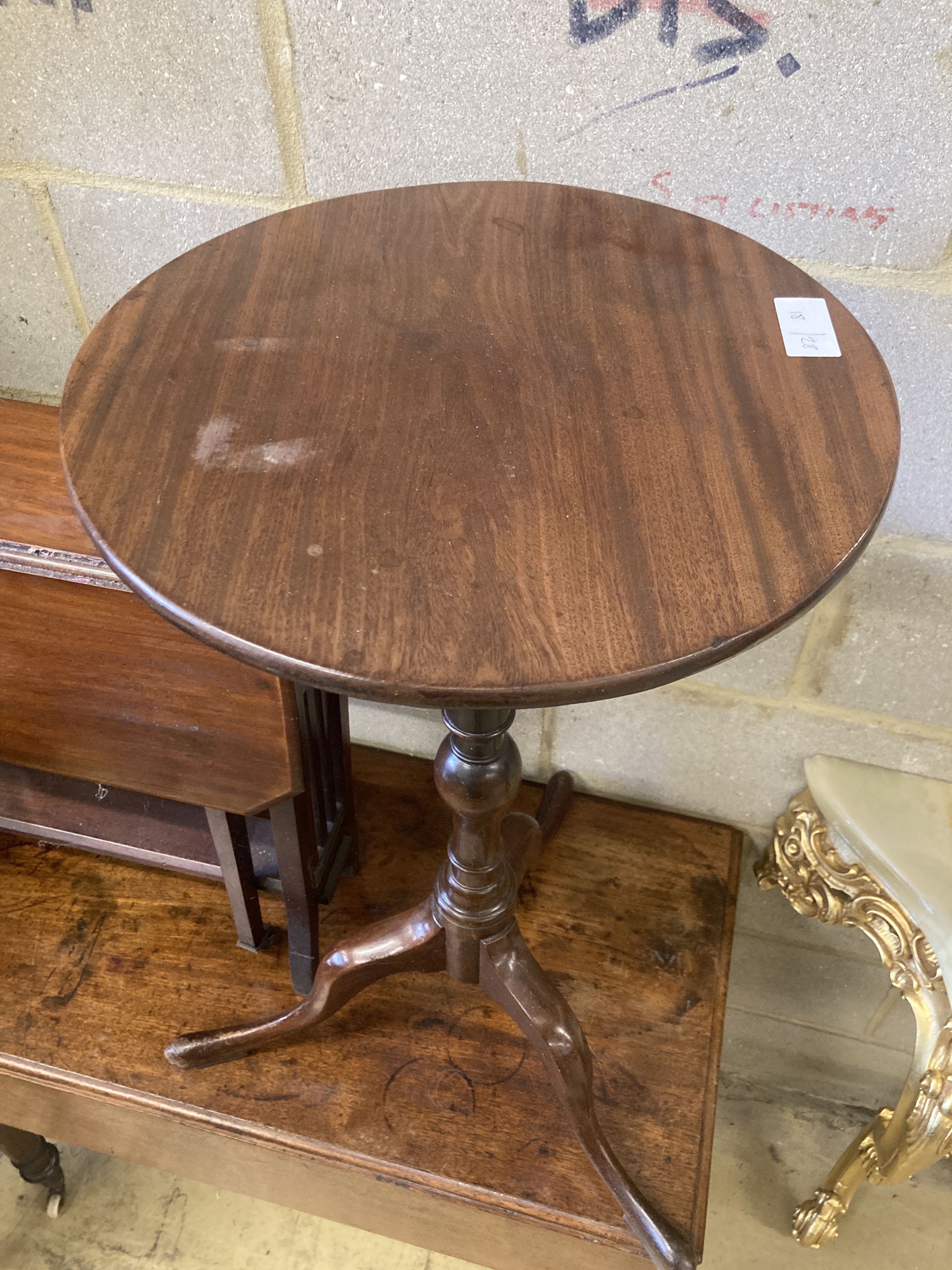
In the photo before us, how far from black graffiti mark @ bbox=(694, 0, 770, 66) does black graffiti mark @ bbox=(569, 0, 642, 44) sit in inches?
2.7

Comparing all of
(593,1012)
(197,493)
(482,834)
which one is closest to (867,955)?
(593,1012)

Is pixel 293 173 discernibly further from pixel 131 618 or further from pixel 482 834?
pixel 482 834

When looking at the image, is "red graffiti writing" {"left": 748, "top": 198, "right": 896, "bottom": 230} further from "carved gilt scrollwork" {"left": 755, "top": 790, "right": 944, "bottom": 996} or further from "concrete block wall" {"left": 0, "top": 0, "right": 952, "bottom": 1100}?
"carved gilt scrollwork" {"left": 755, "top": 790, "right": 944, "bottom": 996}

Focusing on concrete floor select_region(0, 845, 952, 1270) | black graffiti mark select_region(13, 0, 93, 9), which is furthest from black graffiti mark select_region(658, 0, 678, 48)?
concrete floor select_region(0, 845, 952, 1270)

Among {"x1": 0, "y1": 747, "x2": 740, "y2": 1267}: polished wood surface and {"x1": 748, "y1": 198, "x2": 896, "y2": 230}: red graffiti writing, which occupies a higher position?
{"x1": 748, "y1": 198, "x2": 896, "y2": 230}: red graffiti writing

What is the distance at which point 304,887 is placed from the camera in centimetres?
111

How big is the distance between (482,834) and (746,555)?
440mm

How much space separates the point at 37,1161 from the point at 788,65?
1.70 meters

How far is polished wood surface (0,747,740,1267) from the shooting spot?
1062mm

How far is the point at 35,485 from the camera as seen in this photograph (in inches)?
35.7

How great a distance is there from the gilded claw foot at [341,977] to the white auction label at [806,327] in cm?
66

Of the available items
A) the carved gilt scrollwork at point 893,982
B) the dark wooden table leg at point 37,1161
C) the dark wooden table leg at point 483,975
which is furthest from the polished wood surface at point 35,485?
the carved gilt scrollwork at point 893,982

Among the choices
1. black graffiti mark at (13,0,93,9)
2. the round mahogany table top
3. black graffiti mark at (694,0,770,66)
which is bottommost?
the round mahogany table top

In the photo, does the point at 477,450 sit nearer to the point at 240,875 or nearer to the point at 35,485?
the point at 35,485
